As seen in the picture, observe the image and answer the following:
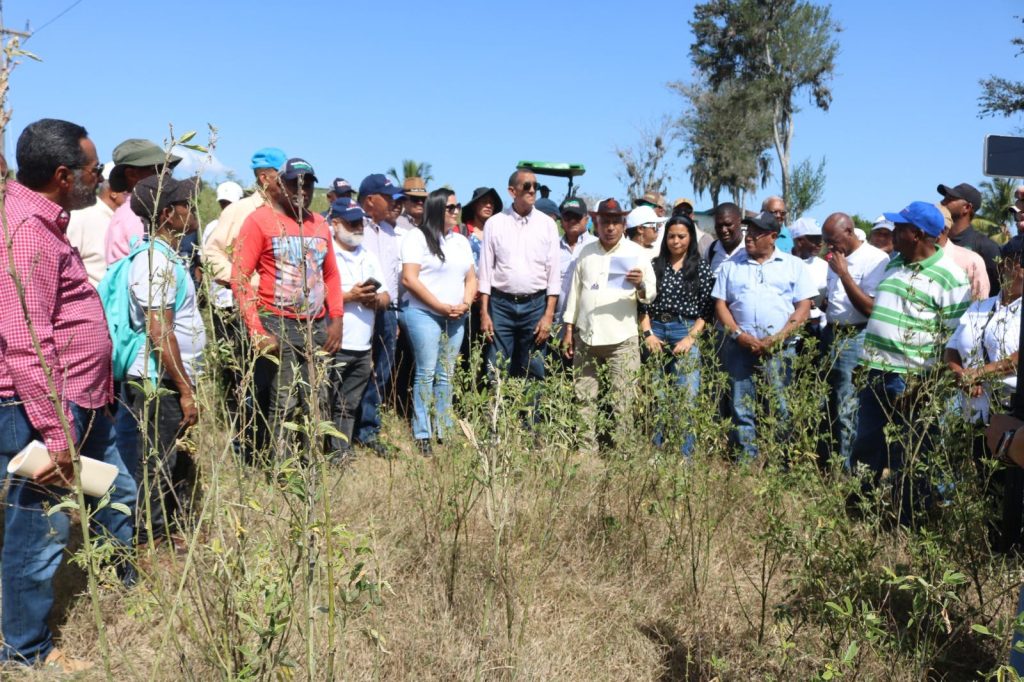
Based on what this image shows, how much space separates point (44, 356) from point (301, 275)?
1417 mm

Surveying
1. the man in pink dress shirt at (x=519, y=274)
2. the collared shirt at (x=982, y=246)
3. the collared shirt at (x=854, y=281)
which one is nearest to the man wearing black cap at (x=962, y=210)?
the collared shirt at (x=982, y=246)

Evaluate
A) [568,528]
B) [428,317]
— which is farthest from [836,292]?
[568,528]

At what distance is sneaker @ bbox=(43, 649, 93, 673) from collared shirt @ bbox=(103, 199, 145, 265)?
202 cm

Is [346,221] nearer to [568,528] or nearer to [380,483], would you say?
[380,483]

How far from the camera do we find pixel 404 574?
142 inches

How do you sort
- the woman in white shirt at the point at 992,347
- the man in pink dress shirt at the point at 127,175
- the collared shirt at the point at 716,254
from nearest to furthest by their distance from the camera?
1. the woman in white shirt at the point at 992,347
2. the man in pink dress shirt at the point at 127,175
3. the collared shirt at the point at 716,254

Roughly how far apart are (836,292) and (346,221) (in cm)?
379

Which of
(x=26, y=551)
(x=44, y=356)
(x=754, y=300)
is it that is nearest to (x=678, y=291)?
(x=754, y=300)

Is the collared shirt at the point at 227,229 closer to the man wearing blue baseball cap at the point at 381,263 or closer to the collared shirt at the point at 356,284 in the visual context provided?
the collared shirt at the point at 356,284

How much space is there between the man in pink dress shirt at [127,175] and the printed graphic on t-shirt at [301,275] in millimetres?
737

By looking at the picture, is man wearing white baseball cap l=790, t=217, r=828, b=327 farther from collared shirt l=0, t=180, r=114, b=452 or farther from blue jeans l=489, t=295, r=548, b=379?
collared shirt l=0, t=180, r=114, b=452

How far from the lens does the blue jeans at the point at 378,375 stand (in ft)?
20.6

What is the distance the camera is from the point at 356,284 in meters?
5.54

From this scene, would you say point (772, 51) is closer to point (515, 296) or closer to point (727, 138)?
point (727, 138)
